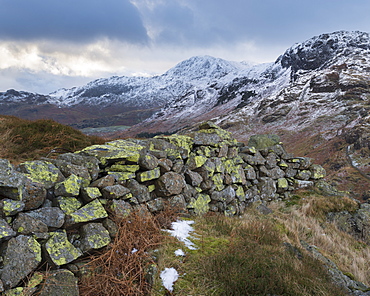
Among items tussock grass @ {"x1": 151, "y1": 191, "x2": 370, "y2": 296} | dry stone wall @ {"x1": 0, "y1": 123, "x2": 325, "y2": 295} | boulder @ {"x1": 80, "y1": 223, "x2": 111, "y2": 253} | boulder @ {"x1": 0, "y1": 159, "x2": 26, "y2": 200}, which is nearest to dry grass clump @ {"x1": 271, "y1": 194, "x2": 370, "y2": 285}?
tussock grass @ {"x1": 151, "y1": 191, "x2": 370, "y2": 296}

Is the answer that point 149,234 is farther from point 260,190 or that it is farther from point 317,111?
point 317,111

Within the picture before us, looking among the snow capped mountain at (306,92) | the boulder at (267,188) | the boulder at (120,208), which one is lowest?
the boulder at (267,188)

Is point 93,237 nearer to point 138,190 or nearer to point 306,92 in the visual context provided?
point 138,190

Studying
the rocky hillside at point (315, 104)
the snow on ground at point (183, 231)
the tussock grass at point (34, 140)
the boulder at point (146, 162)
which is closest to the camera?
the snow on ground at point (183, 231)

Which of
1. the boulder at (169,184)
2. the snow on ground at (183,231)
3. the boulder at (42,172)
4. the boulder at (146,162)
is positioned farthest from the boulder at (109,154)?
the snow on ground at (183,231)

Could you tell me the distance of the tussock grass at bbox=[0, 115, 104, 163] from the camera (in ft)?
19.6

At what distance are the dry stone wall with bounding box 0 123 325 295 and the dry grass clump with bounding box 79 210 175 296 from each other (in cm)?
21

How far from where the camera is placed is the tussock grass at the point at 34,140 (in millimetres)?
5988

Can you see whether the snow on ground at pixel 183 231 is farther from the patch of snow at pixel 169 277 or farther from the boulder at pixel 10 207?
the boulder at pixel 10 207

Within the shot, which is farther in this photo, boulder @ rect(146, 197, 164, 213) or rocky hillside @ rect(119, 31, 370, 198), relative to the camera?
rocky hillside @ rect(119, 31, 370, 198)

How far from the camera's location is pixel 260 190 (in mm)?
9594

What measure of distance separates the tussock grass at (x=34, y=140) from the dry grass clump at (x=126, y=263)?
3.46 metres

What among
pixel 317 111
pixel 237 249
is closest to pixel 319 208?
pixel 237 249

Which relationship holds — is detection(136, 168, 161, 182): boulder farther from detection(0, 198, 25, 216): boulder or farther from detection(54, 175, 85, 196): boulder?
detection(0, 198, 25, 216): boulder
